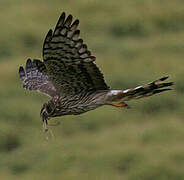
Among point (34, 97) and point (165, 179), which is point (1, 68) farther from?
point (165, 179)

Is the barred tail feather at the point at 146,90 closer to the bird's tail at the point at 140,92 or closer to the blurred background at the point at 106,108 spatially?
the bird's tail at the point at 140,92

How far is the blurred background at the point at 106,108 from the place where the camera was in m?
11.6

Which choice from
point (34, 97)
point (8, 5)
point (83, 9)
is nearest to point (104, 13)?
point (83, 9)

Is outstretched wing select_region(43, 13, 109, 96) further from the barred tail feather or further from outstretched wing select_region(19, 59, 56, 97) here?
outstretched wing select_region(19, 59, 56, 97)

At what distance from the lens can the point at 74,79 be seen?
7.17m

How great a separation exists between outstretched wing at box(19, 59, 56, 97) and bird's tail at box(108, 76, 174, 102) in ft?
3.31

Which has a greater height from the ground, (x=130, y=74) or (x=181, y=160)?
(x=130, y=74)

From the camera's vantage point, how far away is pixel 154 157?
38.2 feet

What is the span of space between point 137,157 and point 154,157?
0.23m

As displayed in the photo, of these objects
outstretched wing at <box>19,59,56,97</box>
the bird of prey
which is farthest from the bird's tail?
outstretched wing at <box>19,59,56,97</box>

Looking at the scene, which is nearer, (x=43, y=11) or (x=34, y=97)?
(x=34, y=97)

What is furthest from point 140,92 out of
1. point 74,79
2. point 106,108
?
point 106,108

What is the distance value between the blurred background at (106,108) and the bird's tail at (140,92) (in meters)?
4.12

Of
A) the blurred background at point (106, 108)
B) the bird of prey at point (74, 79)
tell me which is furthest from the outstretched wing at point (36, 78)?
the blurred background at point (106, 108)
